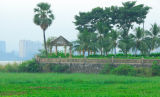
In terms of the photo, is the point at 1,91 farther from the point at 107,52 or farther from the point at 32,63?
the point at 107,52

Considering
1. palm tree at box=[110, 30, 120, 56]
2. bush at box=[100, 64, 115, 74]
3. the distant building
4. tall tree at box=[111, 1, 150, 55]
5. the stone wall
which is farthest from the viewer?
the distant building

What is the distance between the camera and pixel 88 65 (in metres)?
50.8

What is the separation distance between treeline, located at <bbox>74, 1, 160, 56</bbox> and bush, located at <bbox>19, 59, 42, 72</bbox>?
957 cm

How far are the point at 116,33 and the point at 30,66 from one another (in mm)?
14467

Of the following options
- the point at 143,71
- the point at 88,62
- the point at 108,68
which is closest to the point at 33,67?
the point at 88,62

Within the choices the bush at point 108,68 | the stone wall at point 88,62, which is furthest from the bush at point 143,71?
the bush at point 108,68

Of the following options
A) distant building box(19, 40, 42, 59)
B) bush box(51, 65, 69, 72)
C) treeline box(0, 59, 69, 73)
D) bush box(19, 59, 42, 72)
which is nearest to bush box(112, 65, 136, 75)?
bush box(51, 65, 69, 72)

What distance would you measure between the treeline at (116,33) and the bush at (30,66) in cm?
957

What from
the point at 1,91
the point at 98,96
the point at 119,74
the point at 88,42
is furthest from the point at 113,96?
the point at 88,42

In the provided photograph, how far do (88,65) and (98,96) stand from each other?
26653 millimetres

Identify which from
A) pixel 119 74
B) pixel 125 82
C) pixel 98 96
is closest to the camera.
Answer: pixel 98 96

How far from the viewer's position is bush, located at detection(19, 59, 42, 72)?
53.7m

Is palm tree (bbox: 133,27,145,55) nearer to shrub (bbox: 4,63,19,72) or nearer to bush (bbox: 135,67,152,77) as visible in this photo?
bush (bbox: 135,67,152,77)

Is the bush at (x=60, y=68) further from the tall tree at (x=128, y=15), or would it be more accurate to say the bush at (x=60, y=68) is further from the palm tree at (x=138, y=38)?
the tall tree at (x=128, y=15)
